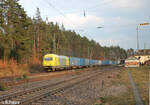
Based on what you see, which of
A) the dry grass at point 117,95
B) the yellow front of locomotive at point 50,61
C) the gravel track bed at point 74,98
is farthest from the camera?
the yellow front of locomotive at point 50,61

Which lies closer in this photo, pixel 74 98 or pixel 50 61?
pixel 74 98

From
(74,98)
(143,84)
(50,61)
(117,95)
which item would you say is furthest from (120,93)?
(50,61)

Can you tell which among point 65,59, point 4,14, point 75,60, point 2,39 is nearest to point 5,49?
point 2,39

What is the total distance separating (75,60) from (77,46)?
42871 mm

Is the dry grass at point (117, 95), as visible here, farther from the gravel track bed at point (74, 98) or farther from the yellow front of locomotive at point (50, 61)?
the yellow front of locomotive at point (50, 61)

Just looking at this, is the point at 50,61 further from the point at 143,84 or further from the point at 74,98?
the point at 74,98

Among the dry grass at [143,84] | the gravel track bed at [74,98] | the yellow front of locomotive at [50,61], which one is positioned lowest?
the gravel track bed at [74,98]

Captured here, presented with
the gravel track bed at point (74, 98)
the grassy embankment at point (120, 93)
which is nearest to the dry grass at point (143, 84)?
the grassy embankment at point (120, 93)

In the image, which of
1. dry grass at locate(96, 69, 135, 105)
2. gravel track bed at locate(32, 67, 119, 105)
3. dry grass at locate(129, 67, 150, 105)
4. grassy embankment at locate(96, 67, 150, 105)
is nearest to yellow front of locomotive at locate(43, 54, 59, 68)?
Answer: dry grass at locate(129, 67, 150, 105)

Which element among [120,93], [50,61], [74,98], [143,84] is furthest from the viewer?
[50,61]

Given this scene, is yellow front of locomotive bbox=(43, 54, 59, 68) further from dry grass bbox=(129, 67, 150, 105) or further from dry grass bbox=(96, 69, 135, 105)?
dry grass bbox=(96, 69, 135, 105)

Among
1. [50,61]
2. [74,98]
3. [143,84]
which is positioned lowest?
[74,98]

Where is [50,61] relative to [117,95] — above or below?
above

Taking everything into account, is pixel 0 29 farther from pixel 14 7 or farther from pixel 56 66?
pixel 56 66
